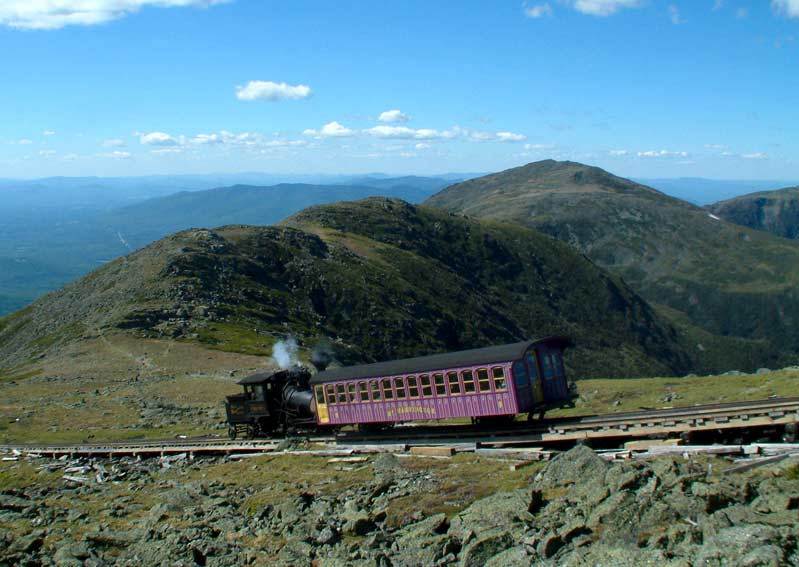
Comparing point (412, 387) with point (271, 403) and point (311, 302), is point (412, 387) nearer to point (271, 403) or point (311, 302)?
point (271, 403)

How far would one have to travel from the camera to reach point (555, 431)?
25.8 m

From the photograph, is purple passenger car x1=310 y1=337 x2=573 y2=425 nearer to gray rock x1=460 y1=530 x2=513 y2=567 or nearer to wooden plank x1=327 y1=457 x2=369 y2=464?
wooden plank x1=327 y1=457 x2=369 y2=464

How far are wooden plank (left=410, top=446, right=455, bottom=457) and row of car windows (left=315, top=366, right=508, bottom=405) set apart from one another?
2659 mm

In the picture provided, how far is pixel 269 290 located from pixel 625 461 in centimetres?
9984

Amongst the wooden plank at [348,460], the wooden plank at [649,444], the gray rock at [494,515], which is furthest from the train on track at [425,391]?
the gray rock at [494,515]

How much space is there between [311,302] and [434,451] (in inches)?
3781

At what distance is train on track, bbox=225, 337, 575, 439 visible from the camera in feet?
91.3

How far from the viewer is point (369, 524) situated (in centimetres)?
1967

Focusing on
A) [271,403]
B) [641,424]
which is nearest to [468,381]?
[641,424]

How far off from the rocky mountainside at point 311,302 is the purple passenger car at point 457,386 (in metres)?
41.3

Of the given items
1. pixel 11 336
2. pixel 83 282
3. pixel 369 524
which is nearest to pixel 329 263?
pixel 83 282

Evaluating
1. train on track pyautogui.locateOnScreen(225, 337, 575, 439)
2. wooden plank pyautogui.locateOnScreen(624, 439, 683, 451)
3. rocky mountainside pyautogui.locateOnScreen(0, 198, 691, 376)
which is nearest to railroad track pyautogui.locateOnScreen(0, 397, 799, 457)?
wooden plank pyautogui.locateOnScreen(624, 439, 683, 451)

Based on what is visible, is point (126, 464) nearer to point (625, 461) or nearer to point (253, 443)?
point (253, 443)

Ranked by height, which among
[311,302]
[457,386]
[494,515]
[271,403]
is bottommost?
[311,302]
